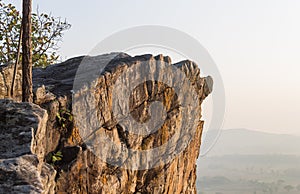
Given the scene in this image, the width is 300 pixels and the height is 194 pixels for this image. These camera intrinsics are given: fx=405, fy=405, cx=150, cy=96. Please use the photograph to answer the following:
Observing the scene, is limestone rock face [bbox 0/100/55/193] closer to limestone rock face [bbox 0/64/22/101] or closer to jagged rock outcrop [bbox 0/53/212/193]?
jagged rock outcrop [bbox 0/53/212/193]

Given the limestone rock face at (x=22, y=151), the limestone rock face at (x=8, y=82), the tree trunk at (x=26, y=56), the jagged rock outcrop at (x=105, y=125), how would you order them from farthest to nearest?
the jagged rock outcrop at (x=105, y=125) → the limestone rock face at (x=8, y=82) → the tree trunk at (x=26, y=56) → the limestone rock face at (x=22, y=151)

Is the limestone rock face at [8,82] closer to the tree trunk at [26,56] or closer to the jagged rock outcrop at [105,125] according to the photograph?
the tree trunk at [26,56]

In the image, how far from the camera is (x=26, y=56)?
58.1 feet

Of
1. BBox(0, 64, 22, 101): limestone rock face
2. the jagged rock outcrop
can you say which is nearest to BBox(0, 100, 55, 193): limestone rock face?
the jagged rock outcrop

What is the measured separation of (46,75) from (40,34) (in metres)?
18.4

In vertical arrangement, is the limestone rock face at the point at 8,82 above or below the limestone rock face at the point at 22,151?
above

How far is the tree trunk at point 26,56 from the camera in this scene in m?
17.0

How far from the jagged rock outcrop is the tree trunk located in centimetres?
64

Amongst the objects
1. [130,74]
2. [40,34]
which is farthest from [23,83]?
[40,34]

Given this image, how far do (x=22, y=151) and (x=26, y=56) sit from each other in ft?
22.2

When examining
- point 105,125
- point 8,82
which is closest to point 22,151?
point 8,82

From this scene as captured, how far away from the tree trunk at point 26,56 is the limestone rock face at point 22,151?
8.87 feet

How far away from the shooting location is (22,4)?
17.5 m

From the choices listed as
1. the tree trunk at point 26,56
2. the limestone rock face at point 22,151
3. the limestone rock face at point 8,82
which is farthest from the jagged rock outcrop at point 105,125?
the limestone rock face at point 22,151
